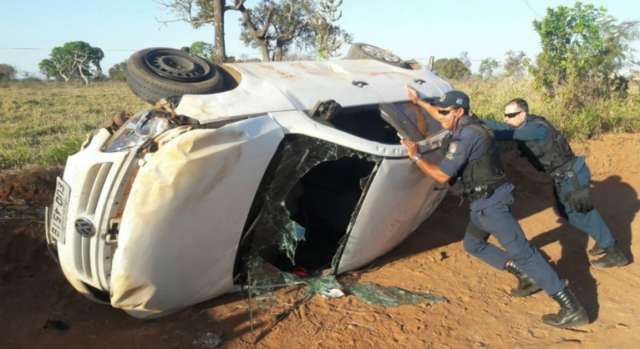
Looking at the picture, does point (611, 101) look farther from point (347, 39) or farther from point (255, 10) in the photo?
point (347, 39)

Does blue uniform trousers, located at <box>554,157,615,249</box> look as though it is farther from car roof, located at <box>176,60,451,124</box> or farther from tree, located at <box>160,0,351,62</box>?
tree, located at <box>160,0,351,62</box>

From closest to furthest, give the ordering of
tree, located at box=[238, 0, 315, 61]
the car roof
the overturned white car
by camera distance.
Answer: the overturned white car, the car roof, tree, located at box=[238, 0, 315, 61]

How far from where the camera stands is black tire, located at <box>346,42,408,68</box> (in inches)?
205

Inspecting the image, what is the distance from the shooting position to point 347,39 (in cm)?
2391

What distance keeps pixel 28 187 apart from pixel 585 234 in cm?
552

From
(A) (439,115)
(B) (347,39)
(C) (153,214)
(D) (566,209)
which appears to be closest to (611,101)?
(D) (566,209)

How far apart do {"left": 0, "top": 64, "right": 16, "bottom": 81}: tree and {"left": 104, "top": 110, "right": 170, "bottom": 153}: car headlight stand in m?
38.4

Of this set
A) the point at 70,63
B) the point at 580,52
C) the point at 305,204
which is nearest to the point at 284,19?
the point at 580,52

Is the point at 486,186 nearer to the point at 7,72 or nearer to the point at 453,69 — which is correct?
the point at 453,69

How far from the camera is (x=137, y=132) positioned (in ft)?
10.3

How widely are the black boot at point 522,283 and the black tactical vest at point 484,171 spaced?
0.74 metres

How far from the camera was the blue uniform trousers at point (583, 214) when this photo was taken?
473 centimetres

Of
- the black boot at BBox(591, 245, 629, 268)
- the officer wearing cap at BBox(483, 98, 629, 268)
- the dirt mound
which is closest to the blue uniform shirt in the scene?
the officer wearing cap at BBox(483, 98, 629, 268)

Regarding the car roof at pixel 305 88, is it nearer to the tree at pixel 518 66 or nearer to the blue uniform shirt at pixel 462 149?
the blue uniform shirt at pixel 462 149
